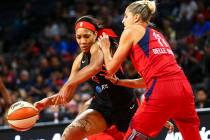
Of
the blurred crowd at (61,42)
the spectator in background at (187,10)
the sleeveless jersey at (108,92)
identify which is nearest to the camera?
the sleeveless jersey at (108,92)

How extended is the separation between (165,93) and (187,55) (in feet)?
20.4

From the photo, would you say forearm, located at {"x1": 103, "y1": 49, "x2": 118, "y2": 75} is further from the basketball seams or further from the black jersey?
the basketball seams

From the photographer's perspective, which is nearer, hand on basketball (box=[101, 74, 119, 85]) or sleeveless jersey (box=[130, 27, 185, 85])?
sleeveless jersey (box=[130, 27, 185, 85])

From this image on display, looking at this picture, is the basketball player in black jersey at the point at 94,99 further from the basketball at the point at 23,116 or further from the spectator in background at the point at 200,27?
the spectator in background at the point at 200,27

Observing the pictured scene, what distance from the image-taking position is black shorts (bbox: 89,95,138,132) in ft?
19.6

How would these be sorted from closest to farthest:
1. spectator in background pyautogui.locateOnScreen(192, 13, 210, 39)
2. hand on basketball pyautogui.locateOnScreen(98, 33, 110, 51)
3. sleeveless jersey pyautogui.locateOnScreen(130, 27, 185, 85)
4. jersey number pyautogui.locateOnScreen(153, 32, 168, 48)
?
sleeveless jersey pyautogui.locateOnScreen(130, 27, 185, 85) < jersey number pyautogui.locateOnScreen(153, 32, 168, 48) < hand on basketball pyautogui.locateOnScreen(98, 33, 110, 51) < spectator in background pyautogui.locateOnScreen(192, 13, 210, 39)

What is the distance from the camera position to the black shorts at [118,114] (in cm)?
596

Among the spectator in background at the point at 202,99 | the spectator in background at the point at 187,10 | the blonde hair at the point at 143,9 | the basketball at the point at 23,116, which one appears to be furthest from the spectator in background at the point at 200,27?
the basketball at the point at 23,116

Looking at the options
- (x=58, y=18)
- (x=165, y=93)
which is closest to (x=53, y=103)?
(x=165, y=93)

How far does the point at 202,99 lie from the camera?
29.9 feet

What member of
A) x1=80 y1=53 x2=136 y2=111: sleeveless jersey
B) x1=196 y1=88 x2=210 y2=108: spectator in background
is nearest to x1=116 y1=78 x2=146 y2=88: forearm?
x1=80 y1=53 x2=136 y2=111: sleeveless jersey

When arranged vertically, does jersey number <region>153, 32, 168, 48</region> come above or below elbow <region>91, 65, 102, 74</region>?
above

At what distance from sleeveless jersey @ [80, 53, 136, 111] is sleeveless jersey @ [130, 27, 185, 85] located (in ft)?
3.16

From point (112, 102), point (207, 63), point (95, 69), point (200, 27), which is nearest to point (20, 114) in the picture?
point (95, 69)
